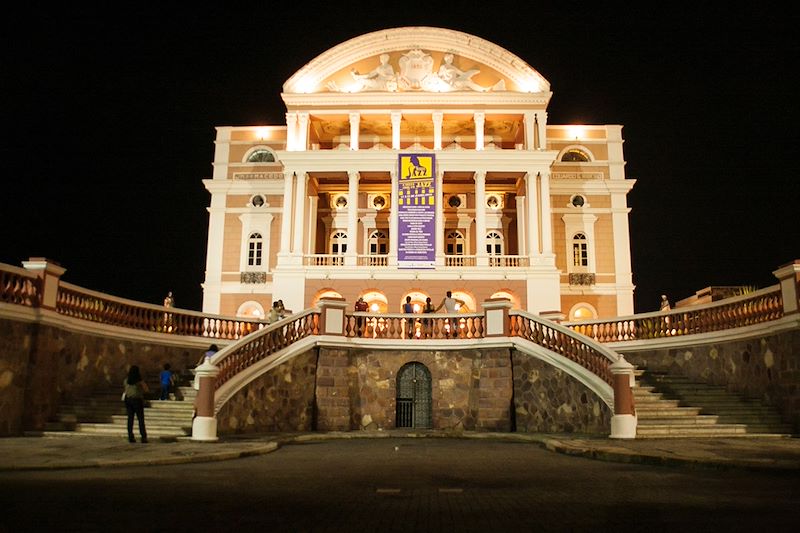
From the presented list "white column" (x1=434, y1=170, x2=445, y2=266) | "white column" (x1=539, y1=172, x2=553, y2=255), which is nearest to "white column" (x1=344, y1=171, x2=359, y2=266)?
"white column" (x1=434, y1=170, x2=445, y2=266)

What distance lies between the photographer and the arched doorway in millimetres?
19453

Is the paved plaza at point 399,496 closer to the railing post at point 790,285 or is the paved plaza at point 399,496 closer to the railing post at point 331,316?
the railing post at point 790,285

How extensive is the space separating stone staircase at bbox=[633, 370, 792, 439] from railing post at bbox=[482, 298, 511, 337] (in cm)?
383

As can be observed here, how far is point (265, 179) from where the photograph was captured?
127 ft

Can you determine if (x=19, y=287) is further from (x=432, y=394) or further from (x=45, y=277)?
(x=432, y=394)

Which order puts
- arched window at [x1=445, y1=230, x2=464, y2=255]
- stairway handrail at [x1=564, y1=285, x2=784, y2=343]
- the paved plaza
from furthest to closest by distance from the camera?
arched window at [x1=445, y1=230, x2=464, y2=255] < stairway handrail at [x1=564, y1=285, x2=784, y2=343] < the paved plaza

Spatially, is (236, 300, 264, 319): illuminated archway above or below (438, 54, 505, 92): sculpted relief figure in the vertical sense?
below

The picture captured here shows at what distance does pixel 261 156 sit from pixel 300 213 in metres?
7.06

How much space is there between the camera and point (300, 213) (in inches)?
1350

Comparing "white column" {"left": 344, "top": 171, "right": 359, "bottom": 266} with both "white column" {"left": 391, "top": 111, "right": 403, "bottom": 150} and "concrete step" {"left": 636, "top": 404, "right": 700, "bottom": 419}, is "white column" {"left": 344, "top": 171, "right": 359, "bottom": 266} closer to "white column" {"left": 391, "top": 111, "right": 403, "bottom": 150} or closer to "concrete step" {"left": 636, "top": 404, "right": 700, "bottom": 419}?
"white column" {"left": 391, "top": 111, "right": 403, "bottom": 150}

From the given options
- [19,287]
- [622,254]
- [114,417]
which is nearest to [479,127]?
[622,254]

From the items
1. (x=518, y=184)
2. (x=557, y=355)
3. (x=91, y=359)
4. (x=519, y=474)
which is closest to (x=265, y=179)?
(x=518, y=184)

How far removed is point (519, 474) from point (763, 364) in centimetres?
964

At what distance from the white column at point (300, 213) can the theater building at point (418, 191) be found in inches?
2.4
